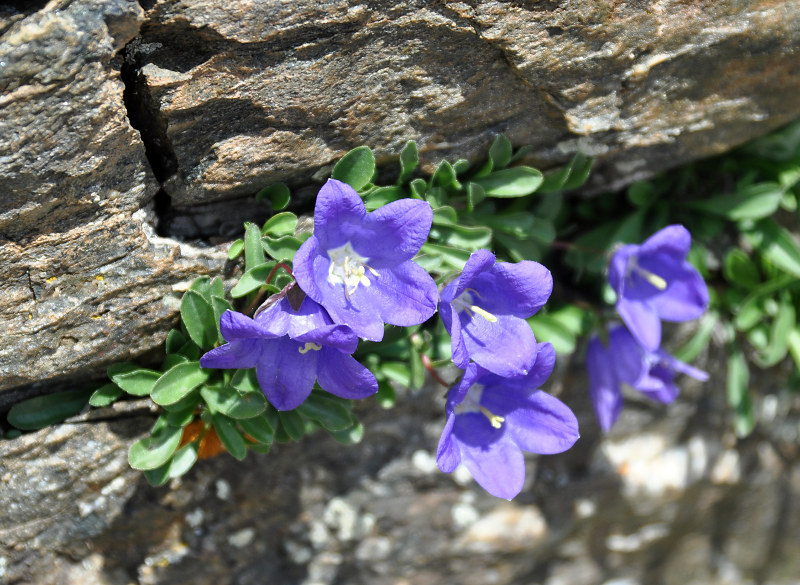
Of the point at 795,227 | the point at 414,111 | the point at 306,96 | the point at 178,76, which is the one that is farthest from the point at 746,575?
the point at 178,76

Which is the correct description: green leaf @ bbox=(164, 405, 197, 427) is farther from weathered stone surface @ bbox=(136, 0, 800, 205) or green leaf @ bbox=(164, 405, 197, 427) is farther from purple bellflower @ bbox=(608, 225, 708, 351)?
purple bellflower @ bbox=(608, 225, 708, 351)

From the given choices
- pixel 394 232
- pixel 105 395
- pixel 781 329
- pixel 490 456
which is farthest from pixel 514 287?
pixel 781 329

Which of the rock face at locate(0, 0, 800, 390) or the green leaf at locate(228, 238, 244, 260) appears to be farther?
the green leaf at locate(228, 238, 244, 260)

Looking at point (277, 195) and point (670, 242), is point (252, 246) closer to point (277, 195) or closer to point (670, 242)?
point (277, 195)

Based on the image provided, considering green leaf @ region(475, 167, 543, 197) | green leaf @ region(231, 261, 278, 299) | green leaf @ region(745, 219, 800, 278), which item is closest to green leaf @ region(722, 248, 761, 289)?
green leaf @ region(745, 219, 800, 278)

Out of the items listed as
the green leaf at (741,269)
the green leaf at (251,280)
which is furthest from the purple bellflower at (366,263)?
the green leaf at (741,269)

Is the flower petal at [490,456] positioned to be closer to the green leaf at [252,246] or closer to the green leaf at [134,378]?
the green leaf at [252,246]

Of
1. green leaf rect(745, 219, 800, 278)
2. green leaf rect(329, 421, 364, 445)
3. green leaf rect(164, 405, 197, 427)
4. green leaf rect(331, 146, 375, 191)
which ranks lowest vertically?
green leaf rect(745, 219, 800, 278)
